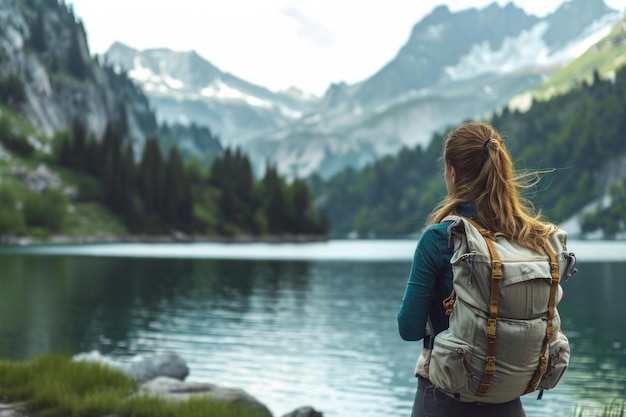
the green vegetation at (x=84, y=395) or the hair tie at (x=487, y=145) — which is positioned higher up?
the hair tie at (x=487, y=145)

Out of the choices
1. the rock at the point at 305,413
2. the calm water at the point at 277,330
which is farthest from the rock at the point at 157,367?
the rock at the point at 305,413

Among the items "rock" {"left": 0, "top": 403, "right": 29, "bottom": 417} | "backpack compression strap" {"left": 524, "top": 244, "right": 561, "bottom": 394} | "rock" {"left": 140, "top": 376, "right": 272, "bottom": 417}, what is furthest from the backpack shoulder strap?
"rock" {"left": 140, "top": 376, "right": 272, "bottom": 417}

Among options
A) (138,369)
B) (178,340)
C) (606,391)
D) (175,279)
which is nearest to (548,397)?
(606,391)

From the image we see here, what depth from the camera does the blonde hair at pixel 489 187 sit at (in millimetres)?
5109

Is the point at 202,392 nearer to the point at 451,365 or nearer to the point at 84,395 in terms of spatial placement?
the point at 84,395

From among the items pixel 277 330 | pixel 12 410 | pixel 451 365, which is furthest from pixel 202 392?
pixel 277 330

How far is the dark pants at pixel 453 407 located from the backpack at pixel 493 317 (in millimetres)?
157

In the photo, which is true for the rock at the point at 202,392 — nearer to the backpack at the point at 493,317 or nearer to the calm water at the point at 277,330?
the calm water at the point at 277,330

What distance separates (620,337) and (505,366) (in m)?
37.9

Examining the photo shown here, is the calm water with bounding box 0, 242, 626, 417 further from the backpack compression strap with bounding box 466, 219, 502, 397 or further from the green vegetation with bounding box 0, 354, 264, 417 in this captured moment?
the backpack compression strap with bounding box 466, 219, 502, 397

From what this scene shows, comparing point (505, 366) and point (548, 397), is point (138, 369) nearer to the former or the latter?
point (548, 397)

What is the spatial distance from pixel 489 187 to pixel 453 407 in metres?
1.50

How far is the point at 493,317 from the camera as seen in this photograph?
4.82 meters

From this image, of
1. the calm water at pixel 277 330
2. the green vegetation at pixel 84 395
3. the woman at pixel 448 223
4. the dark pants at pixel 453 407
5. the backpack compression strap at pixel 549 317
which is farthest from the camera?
the calm water at pixel 277 330
